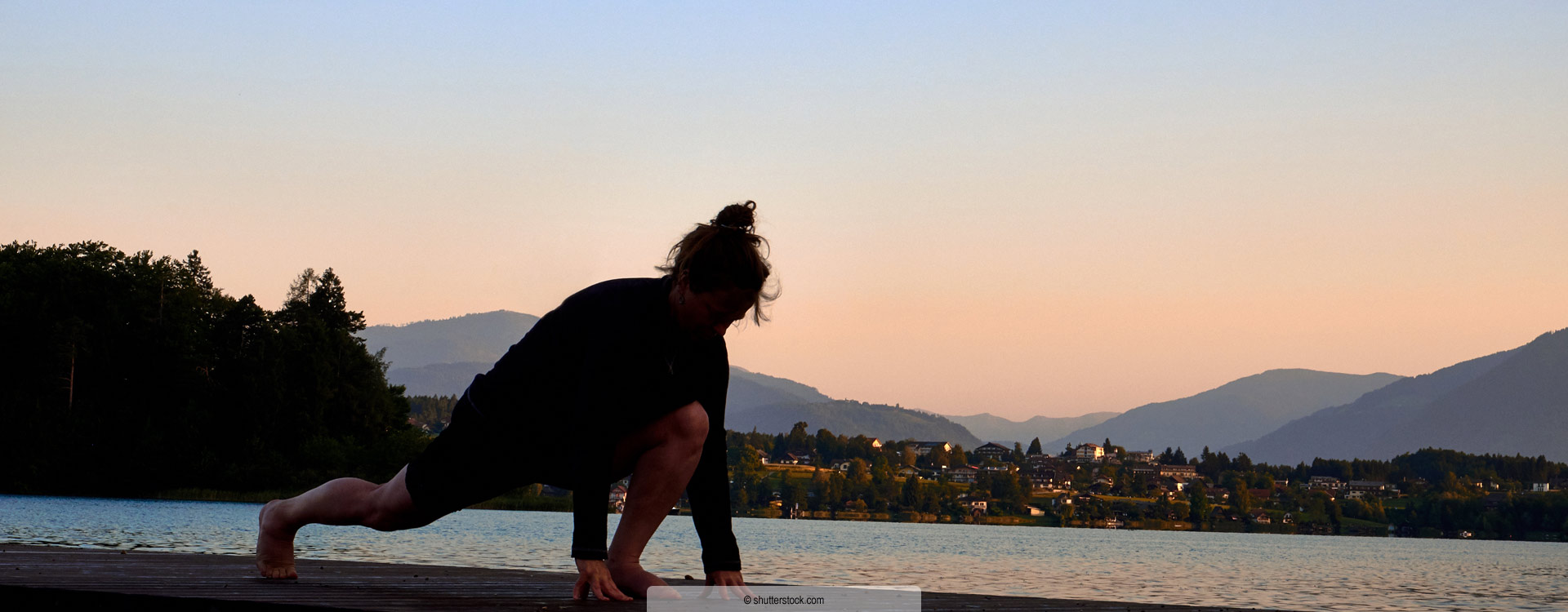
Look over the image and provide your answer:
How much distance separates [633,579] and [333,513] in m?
1.32

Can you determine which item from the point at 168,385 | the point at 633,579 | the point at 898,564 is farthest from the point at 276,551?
the point at 168,385

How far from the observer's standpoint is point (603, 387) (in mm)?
4609

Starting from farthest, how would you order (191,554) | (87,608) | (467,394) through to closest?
1. (191,554)
2. (467,394)
3. (87,608)

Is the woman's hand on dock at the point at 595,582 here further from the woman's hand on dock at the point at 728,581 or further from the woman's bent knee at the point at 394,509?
the woman's bent knee at the point at 394,509

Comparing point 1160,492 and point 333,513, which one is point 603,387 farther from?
point 1160,492

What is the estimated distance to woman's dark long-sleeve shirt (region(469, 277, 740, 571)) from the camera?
4.59 metres

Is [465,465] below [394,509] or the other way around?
the other way around

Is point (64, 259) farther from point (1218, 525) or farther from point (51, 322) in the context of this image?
point (1218, 525)

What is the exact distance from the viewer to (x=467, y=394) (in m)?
4.92

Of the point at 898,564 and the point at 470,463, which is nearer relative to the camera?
the point at 470,463

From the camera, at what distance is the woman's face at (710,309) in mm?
4398

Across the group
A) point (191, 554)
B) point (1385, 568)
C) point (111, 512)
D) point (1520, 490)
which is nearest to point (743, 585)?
point (191, 554)

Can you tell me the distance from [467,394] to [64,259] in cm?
6531

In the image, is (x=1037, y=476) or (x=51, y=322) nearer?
(x=51, y=322)
